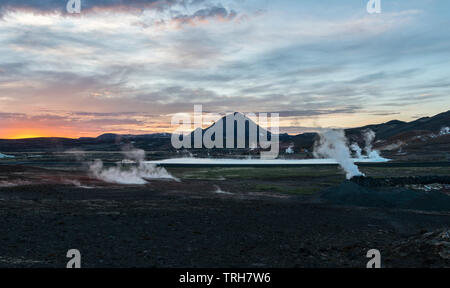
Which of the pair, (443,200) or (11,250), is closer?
(11,250)

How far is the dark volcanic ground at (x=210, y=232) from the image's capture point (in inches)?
640

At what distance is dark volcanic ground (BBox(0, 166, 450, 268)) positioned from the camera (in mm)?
16250

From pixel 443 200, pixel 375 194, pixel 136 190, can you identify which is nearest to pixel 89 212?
pixel 136 190

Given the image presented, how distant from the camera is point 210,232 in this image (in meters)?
22.4

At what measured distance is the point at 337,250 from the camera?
60.8 feet

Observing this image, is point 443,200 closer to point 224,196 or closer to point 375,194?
point 375,194

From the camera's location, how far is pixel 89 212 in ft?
92.8
